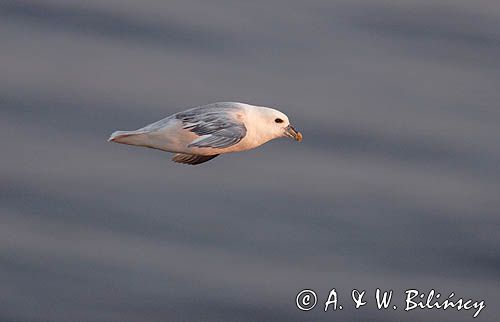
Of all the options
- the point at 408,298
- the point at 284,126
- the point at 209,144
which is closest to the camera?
the point at 209,144

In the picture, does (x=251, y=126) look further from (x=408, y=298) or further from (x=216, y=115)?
(x=408, y=298)

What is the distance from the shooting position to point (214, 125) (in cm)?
1385

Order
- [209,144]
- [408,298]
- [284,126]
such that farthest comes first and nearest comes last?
[408,298] → [284,126] → [209,144]

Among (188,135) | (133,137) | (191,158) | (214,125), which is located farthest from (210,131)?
(191,158)

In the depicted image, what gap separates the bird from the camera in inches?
539

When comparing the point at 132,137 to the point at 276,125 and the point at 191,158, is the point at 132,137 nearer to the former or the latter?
the point at 191,158

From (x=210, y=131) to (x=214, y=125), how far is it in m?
0.10

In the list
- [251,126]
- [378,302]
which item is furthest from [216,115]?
[378,302]

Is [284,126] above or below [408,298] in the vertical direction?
above

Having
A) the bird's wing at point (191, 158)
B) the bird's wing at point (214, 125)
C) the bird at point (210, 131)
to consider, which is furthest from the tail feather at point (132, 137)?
the bird's wing at point (191, 158)

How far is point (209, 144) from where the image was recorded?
13.5m

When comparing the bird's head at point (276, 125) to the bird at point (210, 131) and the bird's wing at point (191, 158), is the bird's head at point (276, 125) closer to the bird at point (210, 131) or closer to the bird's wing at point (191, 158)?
the bird at point (210, 131)

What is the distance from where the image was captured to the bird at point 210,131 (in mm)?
13688

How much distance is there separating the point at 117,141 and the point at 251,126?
61.2 inches
